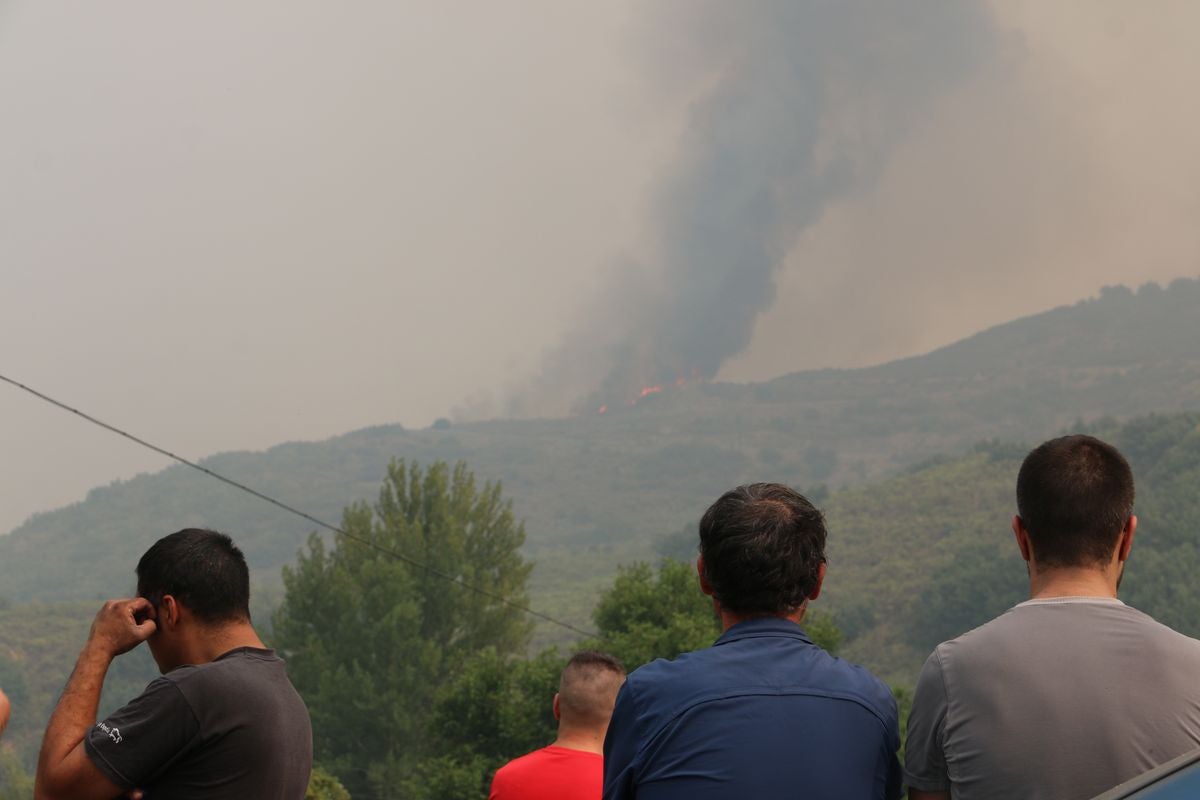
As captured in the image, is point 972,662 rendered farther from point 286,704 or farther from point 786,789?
point 286,704

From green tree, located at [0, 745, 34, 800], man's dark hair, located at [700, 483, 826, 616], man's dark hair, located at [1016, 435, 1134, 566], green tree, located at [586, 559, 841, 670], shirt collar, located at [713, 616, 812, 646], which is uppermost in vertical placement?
man's dark hair, located at [1016, 435, 1134, 566]

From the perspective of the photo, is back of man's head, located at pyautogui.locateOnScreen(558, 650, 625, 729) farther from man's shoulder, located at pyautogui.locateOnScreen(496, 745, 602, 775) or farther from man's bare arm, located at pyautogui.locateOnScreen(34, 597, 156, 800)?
man's bare arm, located at pyautogui.locateOnScreen(34, 597, 156, 800)

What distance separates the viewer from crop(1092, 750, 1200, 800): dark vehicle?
1.79 metres

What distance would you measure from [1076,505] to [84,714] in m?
2.30

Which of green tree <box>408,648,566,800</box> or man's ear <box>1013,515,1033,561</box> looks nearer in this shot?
man's ear <box>1013,515,1033,561</box>

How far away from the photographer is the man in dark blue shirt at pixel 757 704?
2.59m

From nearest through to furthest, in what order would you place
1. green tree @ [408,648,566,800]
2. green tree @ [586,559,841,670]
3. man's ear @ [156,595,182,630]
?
1. man's ear @ [156,595,182,630]
2. green tree @ [586,559,841,670]
3. green tree @ [408,648,566,800]

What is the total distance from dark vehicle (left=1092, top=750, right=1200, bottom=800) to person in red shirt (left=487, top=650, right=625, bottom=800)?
9.83 ft

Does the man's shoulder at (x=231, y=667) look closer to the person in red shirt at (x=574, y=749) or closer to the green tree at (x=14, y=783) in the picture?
the person in red shirt at (x=574, y=749)

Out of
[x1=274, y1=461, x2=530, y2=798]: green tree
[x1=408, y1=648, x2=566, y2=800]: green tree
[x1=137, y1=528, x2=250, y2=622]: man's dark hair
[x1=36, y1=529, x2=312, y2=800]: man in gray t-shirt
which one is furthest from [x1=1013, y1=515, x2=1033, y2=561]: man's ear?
[x1=274, y1=461, x2=530, y2=798]: green tree

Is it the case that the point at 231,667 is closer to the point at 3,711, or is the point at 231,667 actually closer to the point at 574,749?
the point at 3,711

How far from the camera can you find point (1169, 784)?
1846mm

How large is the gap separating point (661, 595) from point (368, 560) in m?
32.9

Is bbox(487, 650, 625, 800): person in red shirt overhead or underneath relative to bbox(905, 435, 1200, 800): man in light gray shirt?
underneath
